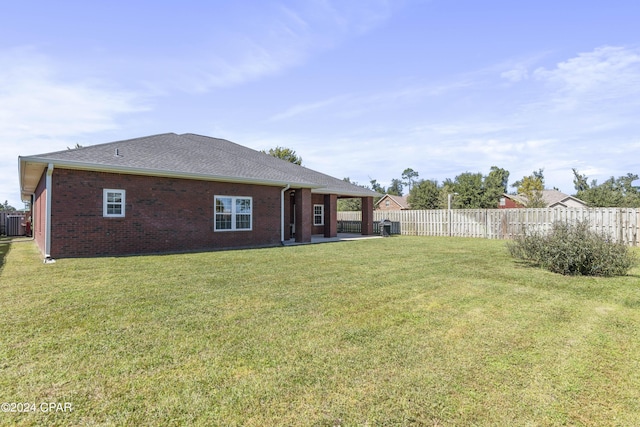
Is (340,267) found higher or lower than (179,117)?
lower

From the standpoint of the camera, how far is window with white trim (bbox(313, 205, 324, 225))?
20.5 meters

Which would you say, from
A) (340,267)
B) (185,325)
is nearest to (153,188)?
(340,267)

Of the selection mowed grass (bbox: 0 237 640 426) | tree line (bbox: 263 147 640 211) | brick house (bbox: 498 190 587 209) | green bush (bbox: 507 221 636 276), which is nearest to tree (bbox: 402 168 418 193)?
tree line (bbox: 263 147 640 211)

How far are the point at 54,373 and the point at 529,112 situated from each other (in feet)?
58.0

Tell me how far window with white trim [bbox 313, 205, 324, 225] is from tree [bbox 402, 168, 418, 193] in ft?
295

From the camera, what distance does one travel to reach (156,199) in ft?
38.2

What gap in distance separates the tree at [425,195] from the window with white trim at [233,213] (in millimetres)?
35512

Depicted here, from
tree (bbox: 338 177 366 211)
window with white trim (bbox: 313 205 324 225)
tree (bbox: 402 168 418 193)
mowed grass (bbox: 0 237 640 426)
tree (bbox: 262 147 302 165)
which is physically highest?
tree (bbox: 402 168 418 193)

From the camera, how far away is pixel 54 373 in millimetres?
2865

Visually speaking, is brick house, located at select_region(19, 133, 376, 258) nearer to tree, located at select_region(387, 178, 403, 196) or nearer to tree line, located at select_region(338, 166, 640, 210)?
tree line, located at select_region(338, 166, 640, 210)

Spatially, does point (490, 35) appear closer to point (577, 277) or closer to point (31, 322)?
point (577, 277)

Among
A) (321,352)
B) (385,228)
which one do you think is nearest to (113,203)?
(321,352)

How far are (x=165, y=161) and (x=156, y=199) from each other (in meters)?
1.52

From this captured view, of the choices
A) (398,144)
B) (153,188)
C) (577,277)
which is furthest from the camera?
(398,144)
